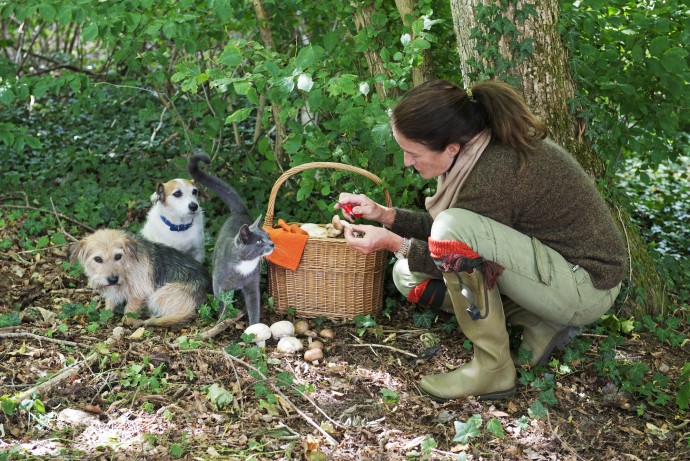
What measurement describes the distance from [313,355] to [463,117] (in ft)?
4.82

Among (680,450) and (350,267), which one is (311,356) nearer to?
(350,267)

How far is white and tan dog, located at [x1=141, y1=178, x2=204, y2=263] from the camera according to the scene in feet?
15.5

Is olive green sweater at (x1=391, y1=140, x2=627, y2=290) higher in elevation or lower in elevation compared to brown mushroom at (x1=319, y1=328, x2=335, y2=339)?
higher

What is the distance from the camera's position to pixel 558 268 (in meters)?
3.34

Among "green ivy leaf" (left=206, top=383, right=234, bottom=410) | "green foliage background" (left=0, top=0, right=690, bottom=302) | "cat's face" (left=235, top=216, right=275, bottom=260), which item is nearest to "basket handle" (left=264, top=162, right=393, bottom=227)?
"green foliage background" (left=0, top=0, right=690, bottom=302)

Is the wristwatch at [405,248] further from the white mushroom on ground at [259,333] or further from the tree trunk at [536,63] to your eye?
the tree trunk at [536,63]

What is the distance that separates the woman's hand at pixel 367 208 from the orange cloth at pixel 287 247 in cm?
31

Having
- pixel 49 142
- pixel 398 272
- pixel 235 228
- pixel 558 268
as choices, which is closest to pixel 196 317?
pixel 235 228

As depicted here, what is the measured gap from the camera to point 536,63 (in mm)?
4062

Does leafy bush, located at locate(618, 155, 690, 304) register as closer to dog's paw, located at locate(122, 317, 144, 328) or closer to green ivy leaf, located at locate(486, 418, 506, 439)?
green ivy leaf, located at locate(486, 418, 506, 439)

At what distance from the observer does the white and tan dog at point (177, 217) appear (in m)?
4.73

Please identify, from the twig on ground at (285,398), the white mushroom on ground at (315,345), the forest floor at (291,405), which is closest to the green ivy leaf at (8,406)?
the forest floor at (291,405)

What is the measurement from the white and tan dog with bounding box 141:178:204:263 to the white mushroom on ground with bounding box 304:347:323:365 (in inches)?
60.3

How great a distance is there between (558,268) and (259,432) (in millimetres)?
1607
